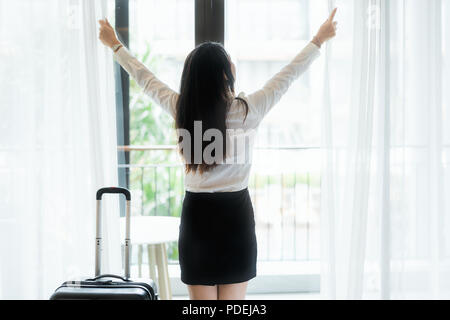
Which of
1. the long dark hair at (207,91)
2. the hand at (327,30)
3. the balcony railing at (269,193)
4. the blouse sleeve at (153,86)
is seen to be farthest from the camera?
the balcony railing at (269,193)

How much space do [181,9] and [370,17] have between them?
3.27 ft

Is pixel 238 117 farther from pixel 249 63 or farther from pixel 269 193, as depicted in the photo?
pixel 269 193

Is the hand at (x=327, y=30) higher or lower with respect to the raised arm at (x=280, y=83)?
higher

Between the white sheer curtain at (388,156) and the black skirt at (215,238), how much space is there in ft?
2.07

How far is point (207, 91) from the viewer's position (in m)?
1.63

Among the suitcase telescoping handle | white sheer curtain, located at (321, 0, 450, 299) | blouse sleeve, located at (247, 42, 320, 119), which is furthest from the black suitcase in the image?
white sheer curtain, located at (321, 0, 450, 299)

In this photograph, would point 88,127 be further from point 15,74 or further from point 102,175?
point 15,74

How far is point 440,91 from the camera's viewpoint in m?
2.22

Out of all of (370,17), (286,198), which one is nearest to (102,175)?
(286,198)

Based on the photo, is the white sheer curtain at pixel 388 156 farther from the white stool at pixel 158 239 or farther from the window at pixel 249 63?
the white stool at pixel 158 239

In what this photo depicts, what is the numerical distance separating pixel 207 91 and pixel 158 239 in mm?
819

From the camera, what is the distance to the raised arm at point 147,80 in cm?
175

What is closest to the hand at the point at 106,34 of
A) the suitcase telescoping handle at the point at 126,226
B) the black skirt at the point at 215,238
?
the suitcase telescoping handle at the point at 126,226

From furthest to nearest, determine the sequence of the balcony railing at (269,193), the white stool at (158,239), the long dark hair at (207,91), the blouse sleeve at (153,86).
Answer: the balcony railing at (269,193)
the white stool at (158,239)
the blouse sleeve at (153,86)
the long dark hair at (207,91)
